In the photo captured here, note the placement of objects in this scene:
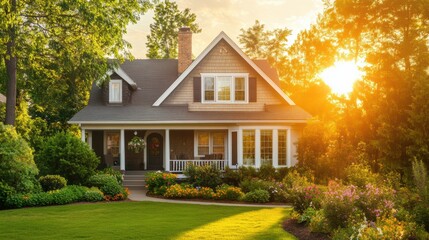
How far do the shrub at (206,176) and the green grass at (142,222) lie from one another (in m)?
4.29

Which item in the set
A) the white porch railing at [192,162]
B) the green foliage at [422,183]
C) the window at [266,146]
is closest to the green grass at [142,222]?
the green foliage at [422,183]

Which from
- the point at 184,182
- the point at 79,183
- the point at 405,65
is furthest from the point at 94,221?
the point at 405,65

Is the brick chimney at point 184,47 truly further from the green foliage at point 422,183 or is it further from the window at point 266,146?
the green foliage at point 422,183

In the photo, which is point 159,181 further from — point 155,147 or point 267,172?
point 155,147

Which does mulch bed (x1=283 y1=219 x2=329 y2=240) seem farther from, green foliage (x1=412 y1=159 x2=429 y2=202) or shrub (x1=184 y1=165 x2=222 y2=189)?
shrub (x1=184 y1=165 x2=222 y2=189)

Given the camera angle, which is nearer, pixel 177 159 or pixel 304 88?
pixel 177 159

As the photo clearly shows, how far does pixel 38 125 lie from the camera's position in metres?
34.4

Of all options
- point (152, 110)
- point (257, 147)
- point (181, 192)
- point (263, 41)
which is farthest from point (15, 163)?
point (263, 41)

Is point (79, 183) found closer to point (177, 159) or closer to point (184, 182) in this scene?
point (184, 182)

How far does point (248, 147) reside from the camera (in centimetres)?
2697

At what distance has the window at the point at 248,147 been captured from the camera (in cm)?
2691

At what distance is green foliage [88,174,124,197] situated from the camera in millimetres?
21578

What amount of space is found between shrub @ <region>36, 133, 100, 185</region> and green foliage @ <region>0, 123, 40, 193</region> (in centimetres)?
303

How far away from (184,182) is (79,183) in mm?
4817
